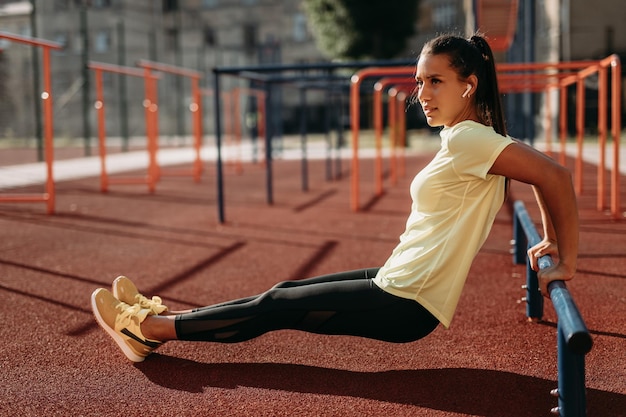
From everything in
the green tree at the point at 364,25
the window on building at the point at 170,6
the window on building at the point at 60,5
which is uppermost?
the window on building at the point at 170,6

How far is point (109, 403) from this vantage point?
8.34ft

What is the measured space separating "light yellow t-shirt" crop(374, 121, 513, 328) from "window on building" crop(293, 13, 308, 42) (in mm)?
38512

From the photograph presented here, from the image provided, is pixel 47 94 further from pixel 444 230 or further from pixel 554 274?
pixel 554 274

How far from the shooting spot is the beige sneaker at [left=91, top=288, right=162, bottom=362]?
2.81 meters

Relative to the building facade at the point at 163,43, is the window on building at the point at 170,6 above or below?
above

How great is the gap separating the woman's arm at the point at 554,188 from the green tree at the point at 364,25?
79.4 ft

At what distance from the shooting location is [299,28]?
3991 cm

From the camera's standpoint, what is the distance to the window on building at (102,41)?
39375 mm

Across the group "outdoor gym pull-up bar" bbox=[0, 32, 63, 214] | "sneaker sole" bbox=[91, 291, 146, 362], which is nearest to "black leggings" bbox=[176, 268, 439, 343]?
"sneaker sole" bbox=[91, 291, 146, 362]

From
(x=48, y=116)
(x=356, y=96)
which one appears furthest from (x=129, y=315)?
(x=48, y=116)

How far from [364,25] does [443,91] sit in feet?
79.0

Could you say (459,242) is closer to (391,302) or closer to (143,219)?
(391,302)

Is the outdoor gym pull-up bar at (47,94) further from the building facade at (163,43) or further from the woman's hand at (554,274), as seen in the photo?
the building facade at (163,43)

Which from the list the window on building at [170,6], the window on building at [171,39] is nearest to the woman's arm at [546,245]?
the window on building at [171,39]
